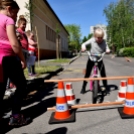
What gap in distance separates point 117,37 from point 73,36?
54384 mm

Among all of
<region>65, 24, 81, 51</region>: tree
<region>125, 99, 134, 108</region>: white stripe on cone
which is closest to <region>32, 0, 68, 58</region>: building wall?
<region>125, 99, 134, 108</region>: white stripe on cone

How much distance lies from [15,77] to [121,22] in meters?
44.3

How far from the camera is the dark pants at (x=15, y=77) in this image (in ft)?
9.48

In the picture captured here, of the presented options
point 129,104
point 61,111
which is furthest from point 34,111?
point 129,104

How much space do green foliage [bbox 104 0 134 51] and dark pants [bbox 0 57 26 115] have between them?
4075cm

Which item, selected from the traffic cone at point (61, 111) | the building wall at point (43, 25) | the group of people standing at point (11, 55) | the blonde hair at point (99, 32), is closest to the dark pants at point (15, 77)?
the group of people standing at point (11, 55)

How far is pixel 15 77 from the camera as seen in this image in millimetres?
3170

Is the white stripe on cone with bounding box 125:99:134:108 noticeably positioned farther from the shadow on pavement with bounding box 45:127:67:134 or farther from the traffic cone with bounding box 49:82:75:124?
the shadow on pavement with bounding box 45:127:67:134

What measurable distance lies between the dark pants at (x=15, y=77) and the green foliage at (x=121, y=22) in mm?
Answer: 40750

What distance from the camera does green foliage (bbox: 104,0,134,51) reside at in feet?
140

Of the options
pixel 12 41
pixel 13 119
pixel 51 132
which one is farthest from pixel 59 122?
pixel 12 41

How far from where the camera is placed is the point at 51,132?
3.04 m

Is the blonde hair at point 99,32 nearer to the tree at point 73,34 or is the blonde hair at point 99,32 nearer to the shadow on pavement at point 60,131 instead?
the shadow on pavement at point 60,131

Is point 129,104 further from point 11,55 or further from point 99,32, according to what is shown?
point 11,55
